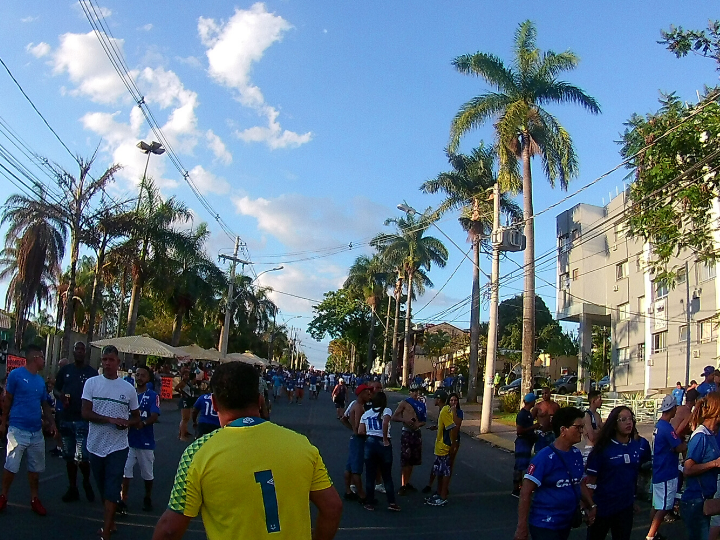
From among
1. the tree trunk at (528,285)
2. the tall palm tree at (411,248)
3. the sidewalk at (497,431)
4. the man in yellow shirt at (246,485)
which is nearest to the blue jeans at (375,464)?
the man in yellow shirt at (246,485)

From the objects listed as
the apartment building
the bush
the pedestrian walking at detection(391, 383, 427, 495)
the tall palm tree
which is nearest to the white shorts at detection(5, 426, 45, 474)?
the pedestrian walking at detection(391, 383, 427, 495)

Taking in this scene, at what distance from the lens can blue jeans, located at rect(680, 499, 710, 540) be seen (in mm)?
6164

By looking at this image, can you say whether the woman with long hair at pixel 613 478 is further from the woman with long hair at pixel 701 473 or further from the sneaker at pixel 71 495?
the sneaker at pixel 71 495

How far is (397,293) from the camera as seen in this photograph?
203 feet

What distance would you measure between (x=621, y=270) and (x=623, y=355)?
4.33 metres

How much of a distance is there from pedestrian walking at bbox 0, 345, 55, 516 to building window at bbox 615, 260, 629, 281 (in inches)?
1299

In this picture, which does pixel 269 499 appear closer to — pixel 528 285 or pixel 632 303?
pixel 528 285

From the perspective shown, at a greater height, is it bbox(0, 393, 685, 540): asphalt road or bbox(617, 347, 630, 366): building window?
bbox(617, 347, 630, 366): building window

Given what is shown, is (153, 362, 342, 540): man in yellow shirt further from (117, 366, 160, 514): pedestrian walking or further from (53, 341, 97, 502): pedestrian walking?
(53, 341, 97, 502): pedestrian walking

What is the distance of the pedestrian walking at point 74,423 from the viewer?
8844 millimetres

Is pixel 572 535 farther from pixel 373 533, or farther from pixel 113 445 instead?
pixel 113 445

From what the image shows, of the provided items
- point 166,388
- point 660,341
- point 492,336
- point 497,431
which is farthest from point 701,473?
point 660,341

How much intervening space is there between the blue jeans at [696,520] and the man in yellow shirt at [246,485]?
14.7ft

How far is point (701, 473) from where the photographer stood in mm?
6117
